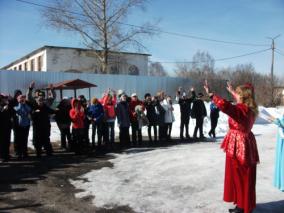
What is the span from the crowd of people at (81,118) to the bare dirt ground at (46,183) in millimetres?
565

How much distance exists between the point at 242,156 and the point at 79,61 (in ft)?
127

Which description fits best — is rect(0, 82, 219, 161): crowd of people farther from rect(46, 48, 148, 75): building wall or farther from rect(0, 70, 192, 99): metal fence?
rect(46, 48, 148, 75): building wall

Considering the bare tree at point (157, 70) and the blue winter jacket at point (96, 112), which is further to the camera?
the bare tree at point (157, 70)

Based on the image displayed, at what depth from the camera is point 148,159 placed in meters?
10.1

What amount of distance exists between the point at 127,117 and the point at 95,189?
19.5 feet

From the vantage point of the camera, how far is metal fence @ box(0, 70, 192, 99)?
23109 millimetres

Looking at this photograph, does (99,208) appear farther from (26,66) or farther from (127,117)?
(26,66)

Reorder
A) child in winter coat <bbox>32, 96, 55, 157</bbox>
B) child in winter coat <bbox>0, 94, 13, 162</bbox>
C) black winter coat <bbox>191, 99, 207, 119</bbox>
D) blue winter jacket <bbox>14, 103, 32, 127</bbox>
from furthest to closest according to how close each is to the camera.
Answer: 1. black winter coat <bbox>191, 99, 207, 119</bbox>
2. child in winter coat <bbox>32, 96, 55, 157</bbox>
3. blue winter jacket <bbox>14, 103, 32, 127</bbox>
4. child in winter coat <bbox>0, 94, 13, 162</bbox>

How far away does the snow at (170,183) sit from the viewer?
19.6ft

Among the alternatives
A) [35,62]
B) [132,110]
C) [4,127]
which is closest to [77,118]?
[4,127]

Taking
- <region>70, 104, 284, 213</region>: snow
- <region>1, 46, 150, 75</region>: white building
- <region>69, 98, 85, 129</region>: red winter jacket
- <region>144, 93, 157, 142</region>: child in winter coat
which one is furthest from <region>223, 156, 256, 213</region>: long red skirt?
<region>1, 46, 150, 75</region>: white building

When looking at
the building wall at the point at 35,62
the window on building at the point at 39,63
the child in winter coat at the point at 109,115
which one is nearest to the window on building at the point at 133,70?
the building wall at the point at 35,62

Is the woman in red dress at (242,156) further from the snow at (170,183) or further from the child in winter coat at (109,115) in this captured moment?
the child in winter coat at (109,115)

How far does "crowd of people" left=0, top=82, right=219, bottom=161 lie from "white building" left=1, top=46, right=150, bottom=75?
24.2 metres
